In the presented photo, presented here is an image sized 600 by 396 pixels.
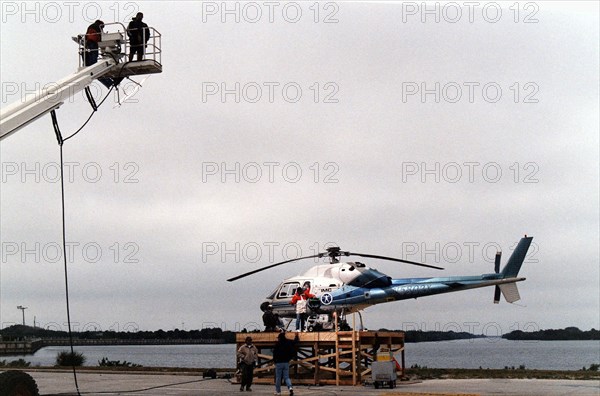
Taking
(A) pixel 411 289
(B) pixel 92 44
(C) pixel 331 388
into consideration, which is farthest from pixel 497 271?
(B) pixel 92 44

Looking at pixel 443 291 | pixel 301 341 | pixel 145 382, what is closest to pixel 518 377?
pixel 443 291

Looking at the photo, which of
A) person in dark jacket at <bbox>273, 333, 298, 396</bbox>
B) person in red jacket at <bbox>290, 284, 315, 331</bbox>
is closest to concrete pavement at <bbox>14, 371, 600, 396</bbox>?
person in dark jacket at <bbox>273, 333, 298, 396</bbox>

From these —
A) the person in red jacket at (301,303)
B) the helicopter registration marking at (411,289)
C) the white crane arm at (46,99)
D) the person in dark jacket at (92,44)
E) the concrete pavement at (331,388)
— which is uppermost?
the person in dark jacket at (92,44)

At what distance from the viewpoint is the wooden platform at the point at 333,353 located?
25.4 m

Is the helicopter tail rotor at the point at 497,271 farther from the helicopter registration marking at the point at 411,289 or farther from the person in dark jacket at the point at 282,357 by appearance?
the person in dark jacket at the point at 282,357

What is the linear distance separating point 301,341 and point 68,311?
435 inches

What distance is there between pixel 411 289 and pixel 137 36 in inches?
558

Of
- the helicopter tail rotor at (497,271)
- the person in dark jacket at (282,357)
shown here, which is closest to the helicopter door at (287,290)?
the person in dark jacket at (282,357)

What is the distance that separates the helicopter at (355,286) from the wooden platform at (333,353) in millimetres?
1567

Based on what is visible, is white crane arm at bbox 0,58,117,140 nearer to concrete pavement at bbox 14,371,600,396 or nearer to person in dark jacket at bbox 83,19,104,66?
person in dark jacket at bbox 83,19,104,66

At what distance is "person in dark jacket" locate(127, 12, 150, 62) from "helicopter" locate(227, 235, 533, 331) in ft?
31.9

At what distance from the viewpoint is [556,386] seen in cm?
2406

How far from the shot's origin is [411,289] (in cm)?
2827

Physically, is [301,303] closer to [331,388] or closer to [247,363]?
[331,388]
